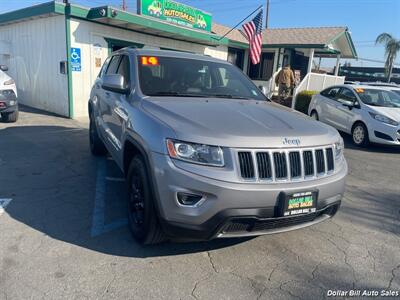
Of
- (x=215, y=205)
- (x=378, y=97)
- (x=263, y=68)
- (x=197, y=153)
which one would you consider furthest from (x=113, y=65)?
(x=263, y=68)

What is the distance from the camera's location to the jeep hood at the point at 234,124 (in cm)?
266

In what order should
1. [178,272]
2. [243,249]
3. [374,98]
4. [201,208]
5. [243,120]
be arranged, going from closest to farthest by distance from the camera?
1. [201,208]
2. [178,272]
3. [243,120]
4. [243,249]
5. [374,98]

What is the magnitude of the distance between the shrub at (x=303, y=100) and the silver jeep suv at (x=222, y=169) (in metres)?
12.2

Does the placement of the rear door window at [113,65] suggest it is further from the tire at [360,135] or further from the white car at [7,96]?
the tire at [360,135]

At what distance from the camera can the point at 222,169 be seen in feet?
8.52

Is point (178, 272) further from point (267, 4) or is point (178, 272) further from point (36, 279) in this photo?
point (267, 4)

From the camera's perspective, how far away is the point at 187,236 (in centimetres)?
272

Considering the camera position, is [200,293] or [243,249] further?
[243,249]

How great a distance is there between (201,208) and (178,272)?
26.3 inches

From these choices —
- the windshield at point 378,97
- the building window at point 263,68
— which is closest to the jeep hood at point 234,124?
the windshield at point 378,97

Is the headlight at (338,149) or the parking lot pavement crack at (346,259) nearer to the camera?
the parking lot pavement crack at (346,259)

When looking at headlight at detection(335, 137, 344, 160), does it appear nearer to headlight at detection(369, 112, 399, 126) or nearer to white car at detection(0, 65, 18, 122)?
headlight at detection(369, 112, 399, 126)

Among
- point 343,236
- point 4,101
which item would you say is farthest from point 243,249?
point 4,101

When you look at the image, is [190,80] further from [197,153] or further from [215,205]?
[215,205]
